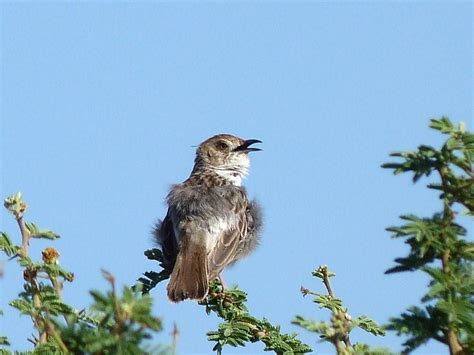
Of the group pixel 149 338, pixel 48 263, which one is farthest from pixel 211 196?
pixel 149 338

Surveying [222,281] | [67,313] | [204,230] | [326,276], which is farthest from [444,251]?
[204,230]

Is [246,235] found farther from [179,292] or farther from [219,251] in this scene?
[179,292]

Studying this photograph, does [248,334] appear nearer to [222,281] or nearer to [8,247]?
[8,247]

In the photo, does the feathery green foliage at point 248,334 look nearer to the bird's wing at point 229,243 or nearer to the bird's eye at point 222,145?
the bird's wing at point 229,243

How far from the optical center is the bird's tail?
827cm

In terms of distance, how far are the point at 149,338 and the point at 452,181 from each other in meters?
1.20

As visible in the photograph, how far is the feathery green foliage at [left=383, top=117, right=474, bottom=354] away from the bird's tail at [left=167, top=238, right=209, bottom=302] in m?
5.23

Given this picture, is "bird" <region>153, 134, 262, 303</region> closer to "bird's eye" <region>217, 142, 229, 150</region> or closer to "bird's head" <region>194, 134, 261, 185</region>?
"bird's head" <region>194, 134, 261, 185</region>

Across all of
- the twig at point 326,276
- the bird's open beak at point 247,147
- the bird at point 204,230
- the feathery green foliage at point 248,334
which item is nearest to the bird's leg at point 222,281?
the bird at point 204,230

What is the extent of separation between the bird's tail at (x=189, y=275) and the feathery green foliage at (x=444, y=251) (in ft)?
17.2

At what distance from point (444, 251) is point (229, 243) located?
662 cm

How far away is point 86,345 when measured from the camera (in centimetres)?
248

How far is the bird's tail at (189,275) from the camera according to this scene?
27.1ft

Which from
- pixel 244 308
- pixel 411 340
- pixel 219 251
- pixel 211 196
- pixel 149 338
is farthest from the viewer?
pixel 211 196
